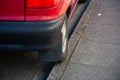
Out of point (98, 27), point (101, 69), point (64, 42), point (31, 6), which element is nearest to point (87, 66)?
point (101, 69)

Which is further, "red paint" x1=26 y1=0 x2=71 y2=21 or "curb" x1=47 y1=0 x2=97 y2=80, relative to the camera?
"curb" x1=47 y1=0 x2=97 y2=80

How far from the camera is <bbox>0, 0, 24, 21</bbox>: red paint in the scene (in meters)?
3.39

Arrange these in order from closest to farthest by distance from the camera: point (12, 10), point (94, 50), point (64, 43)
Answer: point (12, 10) < point (64, 43) < point (94, 50)

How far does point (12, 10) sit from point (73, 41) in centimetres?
189

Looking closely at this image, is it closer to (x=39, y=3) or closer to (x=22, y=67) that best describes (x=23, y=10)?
(x=39, y=3)

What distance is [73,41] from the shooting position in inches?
202

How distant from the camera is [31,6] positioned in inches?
135

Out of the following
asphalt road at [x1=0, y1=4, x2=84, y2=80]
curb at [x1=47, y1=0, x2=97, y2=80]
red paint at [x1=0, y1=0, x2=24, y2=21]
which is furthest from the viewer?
asphalt road at [x1=0, y1=4, x2=84, y2=80]

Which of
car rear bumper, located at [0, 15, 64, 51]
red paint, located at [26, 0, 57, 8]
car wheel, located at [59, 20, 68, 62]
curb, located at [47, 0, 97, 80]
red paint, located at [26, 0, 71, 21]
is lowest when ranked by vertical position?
curb, located at [47, 0, 97, 80]

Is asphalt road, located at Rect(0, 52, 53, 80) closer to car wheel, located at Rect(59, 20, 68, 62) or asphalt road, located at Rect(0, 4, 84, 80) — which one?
asphalt road, located at Rect(0, 4, 84, 80)

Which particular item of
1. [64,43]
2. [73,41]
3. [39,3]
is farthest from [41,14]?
A: [73,41]

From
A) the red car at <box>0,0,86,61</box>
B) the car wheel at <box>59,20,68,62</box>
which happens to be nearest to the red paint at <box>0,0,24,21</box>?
the red car at <box>0,0,86,61</box>

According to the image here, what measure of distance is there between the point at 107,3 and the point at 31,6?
457 centimetres

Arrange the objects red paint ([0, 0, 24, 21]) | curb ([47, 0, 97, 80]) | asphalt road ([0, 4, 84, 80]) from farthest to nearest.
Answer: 1. asphalt road ([0, 4, 84, 80])
2. curb ([47, 0, 97, 80])
3. red paint ([0, 0, 24, 21])
